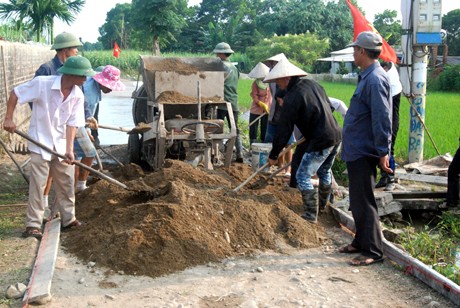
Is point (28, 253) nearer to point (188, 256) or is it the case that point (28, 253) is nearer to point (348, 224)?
point (188, 256)

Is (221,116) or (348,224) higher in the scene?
(221,116)

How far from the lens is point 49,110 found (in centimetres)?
572

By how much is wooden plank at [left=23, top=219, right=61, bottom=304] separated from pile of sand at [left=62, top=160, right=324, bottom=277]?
169 millimetres

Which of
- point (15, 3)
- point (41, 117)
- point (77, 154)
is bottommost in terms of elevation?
point (77, 154)

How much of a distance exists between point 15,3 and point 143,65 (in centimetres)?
2679

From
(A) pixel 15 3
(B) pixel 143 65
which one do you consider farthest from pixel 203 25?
(B) pixel 143 65

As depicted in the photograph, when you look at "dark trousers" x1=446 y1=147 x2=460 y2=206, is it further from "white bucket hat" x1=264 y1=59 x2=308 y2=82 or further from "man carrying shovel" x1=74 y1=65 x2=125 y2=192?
"man carrying shovel" x1=74 y1=65 x2=125 y2=192

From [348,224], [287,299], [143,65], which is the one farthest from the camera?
[143,65]

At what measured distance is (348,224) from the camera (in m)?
6.44

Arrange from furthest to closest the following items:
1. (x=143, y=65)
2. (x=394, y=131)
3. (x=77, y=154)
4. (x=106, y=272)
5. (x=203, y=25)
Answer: (x=203, y=25), (x=143, y=65), (x=394, y=131), (x=77, y=154), (x=106, y=272)

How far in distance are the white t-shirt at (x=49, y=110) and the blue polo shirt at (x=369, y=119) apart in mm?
2648

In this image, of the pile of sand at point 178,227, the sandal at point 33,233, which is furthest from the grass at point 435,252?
the sandal at point 33,233

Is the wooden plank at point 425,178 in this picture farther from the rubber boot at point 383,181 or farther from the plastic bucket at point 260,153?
the plastic bucket at point 260,153

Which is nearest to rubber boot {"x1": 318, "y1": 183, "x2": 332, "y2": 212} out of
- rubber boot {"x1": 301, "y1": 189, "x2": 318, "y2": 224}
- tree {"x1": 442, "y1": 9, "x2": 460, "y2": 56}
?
rubber boot {"x1": 301, "y1": 189, "x2": 318, "y2": 224}
